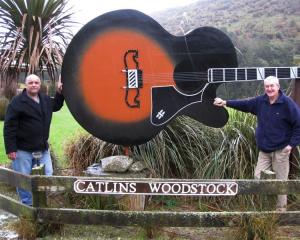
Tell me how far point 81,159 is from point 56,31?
166 cm

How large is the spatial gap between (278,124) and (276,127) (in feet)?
0.12

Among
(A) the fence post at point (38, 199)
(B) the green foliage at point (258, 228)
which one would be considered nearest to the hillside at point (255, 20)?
(B) the green foliage at point (258, 228)

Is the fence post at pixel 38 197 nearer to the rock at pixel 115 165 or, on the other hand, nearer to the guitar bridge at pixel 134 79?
the rock at pixel 115 165

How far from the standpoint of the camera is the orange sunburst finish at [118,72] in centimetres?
478

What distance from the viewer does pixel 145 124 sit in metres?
4.81

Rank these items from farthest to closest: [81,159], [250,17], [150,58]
Result: [250,17], [81,159], [150,58]

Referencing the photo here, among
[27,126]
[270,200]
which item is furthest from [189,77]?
[27,126]

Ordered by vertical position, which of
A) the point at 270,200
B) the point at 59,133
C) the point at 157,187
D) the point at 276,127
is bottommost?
the point at 59,133

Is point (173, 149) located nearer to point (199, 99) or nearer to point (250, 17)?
point (199, 99)

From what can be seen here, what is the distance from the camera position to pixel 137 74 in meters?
4.77

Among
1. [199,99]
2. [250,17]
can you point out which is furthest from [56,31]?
[250,17]

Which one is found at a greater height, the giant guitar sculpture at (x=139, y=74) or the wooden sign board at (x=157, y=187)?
the giant guitar sculpture at (x=139, y=74)

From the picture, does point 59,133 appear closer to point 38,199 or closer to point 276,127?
point 38,199

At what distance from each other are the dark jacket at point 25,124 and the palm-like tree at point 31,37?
1.10 meters
